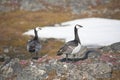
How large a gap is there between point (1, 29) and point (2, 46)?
15267mm

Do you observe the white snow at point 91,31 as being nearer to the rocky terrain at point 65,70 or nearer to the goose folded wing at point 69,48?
the goose folded wing at point 69,48

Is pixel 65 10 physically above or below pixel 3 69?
below

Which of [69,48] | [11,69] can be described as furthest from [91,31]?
[11,69]

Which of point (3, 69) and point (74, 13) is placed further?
point (74, 13)

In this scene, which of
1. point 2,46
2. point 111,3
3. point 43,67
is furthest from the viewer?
point 111,3

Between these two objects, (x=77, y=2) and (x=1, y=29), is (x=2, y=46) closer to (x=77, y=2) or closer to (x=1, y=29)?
(x=1, y=29)

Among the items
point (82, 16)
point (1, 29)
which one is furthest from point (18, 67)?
point (82, 16)

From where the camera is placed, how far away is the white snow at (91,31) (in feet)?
178

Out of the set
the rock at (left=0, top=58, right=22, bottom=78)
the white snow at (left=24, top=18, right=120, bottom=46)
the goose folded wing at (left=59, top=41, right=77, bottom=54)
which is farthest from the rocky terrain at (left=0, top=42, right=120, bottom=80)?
the white snow at (left=24, top=18, right=120, bottom=46)

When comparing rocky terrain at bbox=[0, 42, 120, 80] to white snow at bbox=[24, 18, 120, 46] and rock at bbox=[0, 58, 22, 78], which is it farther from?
white snow at bbox=[24, 18, 120, 46]

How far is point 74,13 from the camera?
3081 inches

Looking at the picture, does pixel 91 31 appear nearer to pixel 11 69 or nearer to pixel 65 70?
pixel 11 69

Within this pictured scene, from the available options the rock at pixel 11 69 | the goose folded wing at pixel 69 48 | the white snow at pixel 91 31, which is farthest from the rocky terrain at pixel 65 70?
the white snow at pixel 91 31

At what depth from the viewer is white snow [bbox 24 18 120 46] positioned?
54125 millimetres
